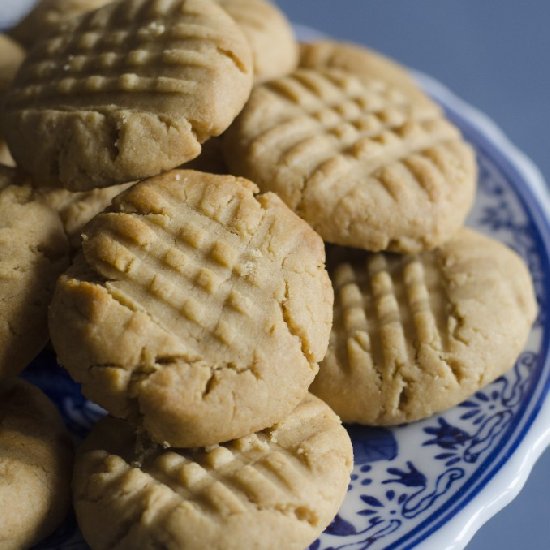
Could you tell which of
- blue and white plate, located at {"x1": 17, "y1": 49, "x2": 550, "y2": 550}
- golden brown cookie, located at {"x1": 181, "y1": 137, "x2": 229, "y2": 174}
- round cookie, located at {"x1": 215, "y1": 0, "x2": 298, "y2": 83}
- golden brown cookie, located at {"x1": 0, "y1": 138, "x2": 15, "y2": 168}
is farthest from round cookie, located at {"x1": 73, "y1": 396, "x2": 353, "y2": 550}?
round cookie, located at {"x1": 215, "y1": 0, "x2": 298, "y2": 83}

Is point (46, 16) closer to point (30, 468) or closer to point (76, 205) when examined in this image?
point (76, 205)

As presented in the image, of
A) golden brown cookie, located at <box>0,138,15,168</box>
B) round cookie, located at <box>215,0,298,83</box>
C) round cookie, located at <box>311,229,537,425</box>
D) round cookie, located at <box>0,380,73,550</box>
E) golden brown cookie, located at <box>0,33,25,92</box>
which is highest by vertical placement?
round cookie, located at <box>215,0,298,83</box>

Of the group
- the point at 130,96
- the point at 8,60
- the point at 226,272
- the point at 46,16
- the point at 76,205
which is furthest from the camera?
the point at 46,16

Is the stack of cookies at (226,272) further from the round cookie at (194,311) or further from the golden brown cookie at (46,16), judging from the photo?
the golden brown cookie at (46,16)

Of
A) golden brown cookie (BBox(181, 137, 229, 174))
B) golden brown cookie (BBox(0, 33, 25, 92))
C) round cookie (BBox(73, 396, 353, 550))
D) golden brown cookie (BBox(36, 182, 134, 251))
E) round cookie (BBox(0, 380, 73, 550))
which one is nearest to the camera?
round cookie (BBox(73, 396, 353, 550))

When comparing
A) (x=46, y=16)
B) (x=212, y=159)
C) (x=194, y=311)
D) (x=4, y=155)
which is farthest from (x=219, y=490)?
(x=46, y=16)

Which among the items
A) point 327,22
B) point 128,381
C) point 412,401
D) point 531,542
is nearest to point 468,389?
point 412,401

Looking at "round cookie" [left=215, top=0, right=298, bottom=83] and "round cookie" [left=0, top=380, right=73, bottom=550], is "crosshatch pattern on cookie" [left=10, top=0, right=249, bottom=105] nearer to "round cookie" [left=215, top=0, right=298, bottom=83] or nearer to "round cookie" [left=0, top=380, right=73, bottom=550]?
"round cookie" [left=215, top=0, right=298, bottom=83]

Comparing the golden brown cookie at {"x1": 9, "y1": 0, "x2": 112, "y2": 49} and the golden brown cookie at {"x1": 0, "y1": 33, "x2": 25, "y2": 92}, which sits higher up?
the golden brown cookie at {"x1": 9, "y1": 0, "x2": 112, "y2": 49}
